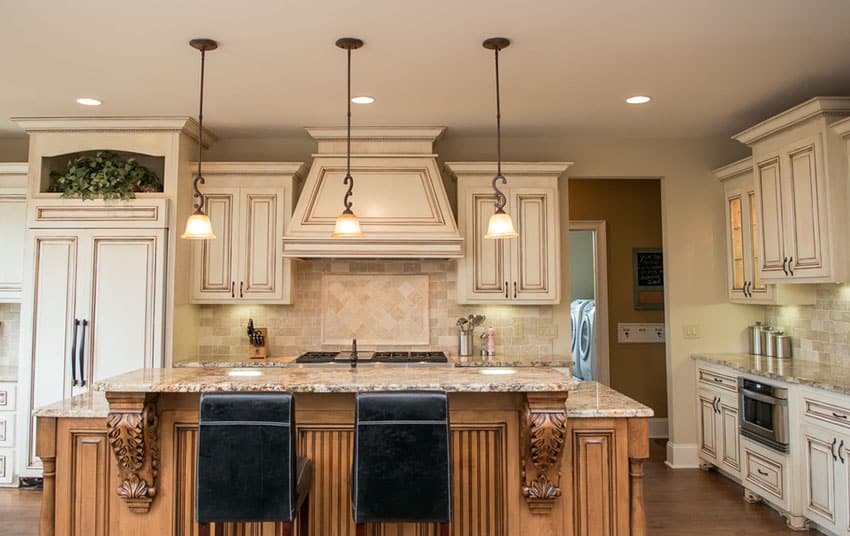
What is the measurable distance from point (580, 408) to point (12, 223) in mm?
4760

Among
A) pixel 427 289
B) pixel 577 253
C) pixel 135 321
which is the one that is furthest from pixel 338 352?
pixel 577 253

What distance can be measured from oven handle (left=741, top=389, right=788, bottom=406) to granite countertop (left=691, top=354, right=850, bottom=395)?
0.13m

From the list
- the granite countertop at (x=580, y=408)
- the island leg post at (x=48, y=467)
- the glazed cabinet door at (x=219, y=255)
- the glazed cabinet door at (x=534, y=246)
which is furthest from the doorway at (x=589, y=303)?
the island leg post at (x=48, y=467)

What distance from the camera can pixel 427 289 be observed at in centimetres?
507

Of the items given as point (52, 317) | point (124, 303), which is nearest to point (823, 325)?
point (124, 303)

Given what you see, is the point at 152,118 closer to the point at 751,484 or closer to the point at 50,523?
the point at 50,523

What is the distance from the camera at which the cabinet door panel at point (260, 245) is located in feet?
15.7

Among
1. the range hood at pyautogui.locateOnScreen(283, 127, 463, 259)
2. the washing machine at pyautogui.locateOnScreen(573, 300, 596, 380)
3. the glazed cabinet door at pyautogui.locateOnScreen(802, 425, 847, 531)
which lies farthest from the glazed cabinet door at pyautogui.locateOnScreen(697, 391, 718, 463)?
the range hood at pyautogui.locateOnScreen(283, 127, 463, 259)

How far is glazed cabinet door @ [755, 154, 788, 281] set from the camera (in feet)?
13.4

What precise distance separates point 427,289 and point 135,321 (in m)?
2.31

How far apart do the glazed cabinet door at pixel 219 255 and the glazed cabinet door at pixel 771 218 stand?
405 cm

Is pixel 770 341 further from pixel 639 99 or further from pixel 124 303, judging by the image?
pixel 124 303

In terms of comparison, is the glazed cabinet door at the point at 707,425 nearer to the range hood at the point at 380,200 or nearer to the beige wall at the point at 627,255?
the beige wall at the point at 627,255

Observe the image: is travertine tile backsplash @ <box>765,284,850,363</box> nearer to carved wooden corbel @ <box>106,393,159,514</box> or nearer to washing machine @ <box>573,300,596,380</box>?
washing machine @ <box>573,300,596,380</box>
